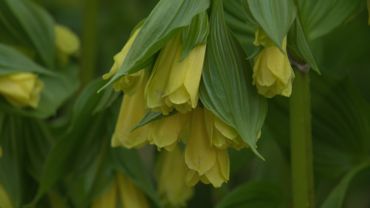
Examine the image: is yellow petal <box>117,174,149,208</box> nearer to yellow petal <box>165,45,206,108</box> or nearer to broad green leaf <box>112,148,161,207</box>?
broad green leaf <box>112,148,161,207</box>

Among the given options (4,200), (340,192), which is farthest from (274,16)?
(4,200)

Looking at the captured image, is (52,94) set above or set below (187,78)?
below

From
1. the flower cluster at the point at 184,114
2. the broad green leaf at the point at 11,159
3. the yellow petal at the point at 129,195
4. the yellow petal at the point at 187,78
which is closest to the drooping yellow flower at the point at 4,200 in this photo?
the broad green leaf at the point at 11,159

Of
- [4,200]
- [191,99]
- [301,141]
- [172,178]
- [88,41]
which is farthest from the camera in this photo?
[88,41]

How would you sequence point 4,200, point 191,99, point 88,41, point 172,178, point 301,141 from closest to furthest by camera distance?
point 191,99 < point 301,141 < point 4,200 < point 172,178 < point 88,41

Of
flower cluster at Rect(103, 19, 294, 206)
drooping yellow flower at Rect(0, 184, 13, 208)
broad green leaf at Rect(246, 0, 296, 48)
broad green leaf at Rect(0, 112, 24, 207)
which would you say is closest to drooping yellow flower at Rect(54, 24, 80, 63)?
broad green leaf at Rect(0, 112, 24, 207)

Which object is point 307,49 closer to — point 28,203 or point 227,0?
point 227,0

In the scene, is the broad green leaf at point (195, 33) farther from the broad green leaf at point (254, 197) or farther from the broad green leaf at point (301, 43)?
the broad green leaf at point (254, 197)

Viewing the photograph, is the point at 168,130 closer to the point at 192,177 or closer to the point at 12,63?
the point at 192,177
